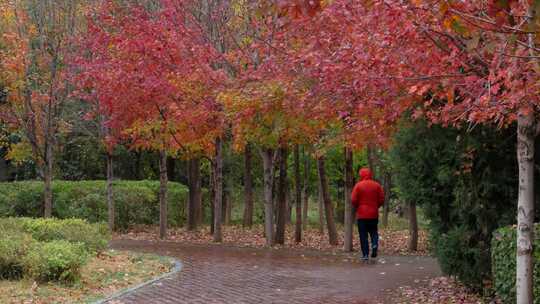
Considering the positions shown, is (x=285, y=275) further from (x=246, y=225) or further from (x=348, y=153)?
(x=246, y=225)

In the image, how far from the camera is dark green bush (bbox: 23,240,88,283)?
9.84m

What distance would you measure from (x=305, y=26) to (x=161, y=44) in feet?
18.4

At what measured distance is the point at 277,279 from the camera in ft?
36.6

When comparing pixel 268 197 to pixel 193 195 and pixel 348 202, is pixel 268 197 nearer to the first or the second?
pixel 348 202

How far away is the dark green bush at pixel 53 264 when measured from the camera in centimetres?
984

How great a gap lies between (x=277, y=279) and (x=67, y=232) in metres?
3.91

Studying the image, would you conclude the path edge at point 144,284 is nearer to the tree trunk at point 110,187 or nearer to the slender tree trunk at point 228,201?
the tree trunk at point 110,187

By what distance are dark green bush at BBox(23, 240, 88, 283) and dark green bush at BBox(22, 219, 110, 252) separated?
2.03 metres

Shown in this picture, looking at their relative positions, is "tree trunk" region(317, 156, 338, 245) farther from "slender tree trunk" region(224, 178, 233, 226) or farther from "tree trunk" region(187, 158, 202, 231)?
"slender tree trunk" region(224, 178, 233, 226)

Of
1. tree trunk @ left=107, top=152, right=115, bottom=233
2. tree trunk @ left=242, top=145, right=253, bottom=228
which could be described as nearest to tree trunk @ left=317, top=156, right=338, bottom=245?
tree trunk @ left=242, top=145, right=253, bottom=228

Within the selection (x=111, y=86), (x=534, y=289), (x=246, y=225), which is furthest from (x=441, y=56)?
(x=246, y=225)

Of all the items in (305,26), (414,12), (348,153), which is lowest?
(348,153)

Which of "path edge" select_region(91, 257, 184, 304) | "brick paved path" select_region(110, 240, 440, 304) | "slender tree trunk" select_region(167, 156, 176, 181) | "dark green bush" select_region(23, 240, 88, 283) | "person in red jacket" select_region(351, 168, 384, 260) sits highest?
"slender tree trunk" select_region(167, 156, 176, 181)

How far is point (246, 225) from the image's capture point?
26094mm
